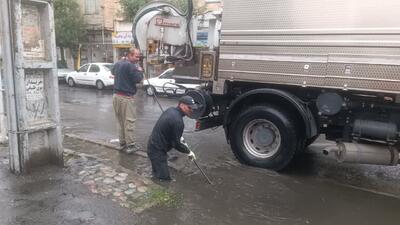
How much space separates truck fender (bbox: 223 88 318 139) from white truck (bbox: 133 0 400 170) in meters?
0.02

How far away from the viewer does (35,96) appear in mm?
5457

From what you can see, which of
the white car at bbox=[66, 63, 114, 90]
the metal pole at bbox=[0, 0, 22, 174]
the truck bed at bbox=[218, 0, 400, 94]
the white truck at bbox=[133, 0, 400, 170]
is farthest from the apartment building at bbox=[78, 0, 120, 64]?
the metal pole at bbox=[0, 0, 22, 174]

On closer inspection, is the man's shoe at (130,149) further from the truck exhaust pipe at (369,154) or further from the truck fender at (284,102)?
the truck exhaust pipe at (369,154)

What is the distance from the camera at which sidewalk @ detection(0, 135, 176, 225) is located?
4.38 meters

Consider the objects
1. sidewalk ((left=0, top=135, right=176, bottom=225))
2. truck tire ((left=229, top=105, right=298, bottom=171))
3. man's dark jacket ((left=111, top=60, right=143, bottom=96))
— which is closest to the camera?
sidewalk ((left=0, top=135, right=176, bottom=225))

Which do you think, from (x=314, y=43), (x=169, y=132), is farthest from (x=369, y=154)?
(x=169, y=132)

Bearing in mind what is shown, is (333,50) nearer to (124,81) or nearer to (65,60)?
(124,81)

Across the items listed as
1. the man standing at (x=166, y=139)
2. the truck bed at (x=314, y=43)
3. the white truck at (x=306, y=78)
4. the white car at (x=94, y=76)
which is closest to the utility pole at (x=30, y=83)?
the man standing at (x=166, y=139)

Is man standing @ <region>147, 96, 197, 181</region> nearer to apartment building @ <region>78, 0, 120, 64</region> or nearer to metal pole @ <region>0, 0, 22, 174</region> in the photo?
metal pole @ <region>0, 0, 22, 174</region>

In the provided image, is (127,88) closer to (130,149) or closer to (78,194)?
(130,149)

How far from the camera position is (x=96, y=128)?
9789 millimetres

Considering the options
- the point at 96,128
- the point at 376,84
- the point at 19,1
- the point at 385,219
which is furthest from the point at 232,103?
the point at 96,128

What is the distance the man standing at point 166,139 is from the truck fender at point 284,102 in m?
1.13

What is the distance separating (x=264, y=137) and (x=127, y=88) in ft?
7.56
